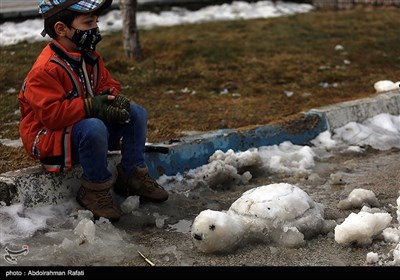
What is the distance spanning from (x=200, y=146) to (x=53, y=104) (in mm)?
1476

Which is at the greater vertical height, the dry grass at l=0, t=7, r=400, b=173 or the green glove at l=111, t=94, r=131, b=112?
the green glove at l=111, t=94, r=131, b=112

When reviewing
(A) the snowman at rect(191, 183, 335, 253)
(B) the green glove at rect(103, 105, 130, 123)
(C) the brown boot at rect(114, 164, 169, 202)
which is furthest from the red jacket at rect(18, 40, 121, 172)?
(A) the snowman at rect(191, 183, 335, 253)

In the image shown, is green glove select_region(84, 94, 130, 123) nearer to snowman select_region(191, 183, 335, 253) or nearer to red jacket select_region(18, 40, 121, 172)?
red jacket select_region(18, 40, 121, 172)

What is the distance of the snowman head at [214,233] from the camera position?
11.7ft

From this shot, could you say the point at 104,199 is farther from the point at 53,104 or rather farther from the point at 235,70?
the point at 235,70

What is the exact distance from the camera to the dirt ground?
355cm

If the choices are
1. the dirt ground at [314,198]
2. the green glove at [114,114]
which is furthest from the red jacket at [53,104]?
the dirt ground at [314,198]

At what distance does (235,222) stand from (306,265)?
17.4 inches

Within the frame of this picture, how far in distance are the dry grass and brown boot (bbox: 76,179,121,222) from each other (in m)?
0.80

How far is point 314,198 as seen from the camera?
178 inches

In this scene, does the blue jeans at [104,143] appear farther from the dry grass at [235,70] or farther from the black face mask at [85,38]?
the dry grass at [235,70]
